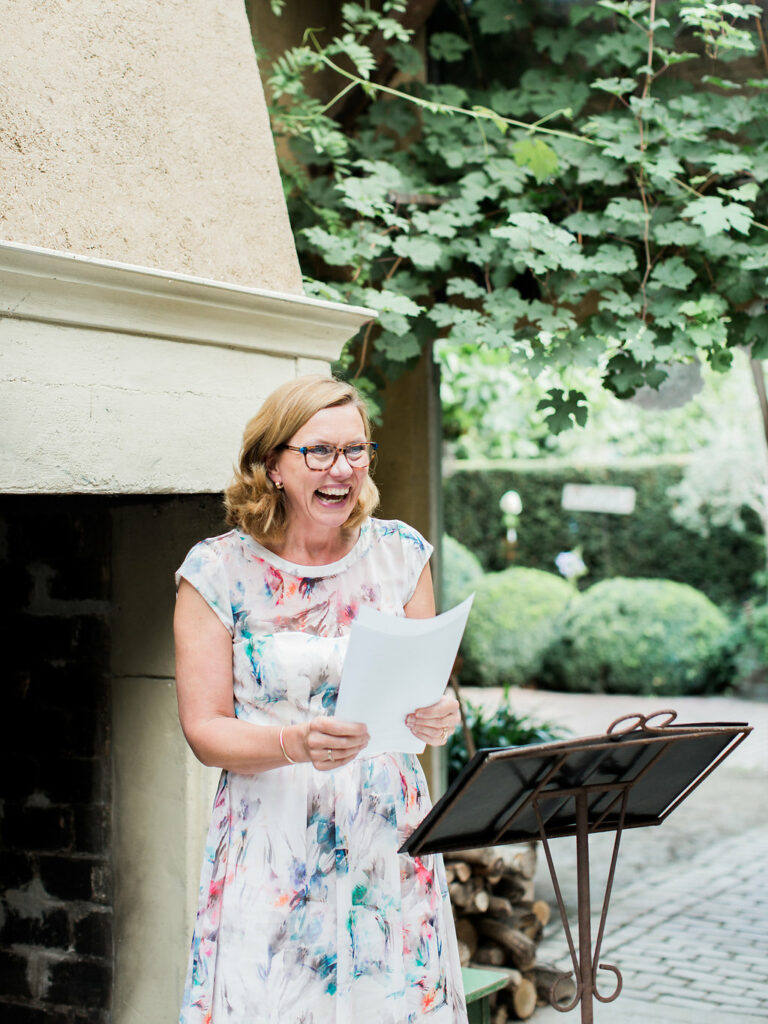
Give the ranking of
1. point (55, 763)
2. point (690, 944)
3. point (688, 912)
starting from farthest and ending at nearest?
point (688, 912)
point (690, 944)
point (55, 763)

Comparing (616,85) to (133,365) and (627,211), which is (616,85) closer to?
(627,211)

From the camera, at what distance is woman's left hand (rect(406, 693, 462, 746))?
1.75 metres

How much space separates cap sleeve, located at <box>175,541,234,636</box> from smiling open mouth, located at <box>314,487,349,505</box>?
209 millimetres

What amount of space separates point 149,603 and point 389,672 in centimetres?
129

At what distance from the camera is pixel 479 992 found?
304cm

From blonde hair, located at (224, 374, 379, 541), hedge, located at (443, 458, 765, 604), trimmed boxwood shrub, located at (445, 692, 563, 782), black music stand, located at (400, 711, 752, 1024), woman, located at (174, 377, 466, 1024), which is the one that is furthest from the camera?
hedge, located at (443, 458, 765, 604)

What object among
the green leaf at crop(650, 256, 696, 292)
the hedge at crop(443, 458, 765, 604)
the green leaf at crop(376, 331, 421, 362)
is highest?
the hedge at crop(443, 458, 765, 604)

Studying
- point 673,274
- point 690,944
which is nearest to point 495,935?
point 690,944

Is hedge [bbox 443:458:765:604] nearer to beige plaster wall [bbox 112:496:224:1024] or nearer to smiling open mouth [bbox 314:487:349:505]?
beige plaster wall [bbox 112:496:224:1024]

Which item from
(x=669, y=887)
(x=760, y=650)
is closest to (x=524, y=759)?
(x=669, y=887)

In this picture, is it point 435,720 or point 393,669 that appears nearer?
point 393,669

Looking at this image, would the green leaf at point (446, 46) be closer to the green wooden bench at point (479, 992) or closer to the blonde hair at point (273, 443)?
the blonde hair at point (273, 443)

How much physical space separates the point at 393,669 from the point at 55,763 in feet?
5.31

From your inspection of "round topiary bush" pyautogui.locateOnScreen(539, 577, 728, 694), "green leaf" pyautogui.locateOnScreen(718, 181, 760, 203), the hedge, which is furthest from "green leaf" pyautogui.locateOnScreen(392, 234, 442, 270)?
the hedge
